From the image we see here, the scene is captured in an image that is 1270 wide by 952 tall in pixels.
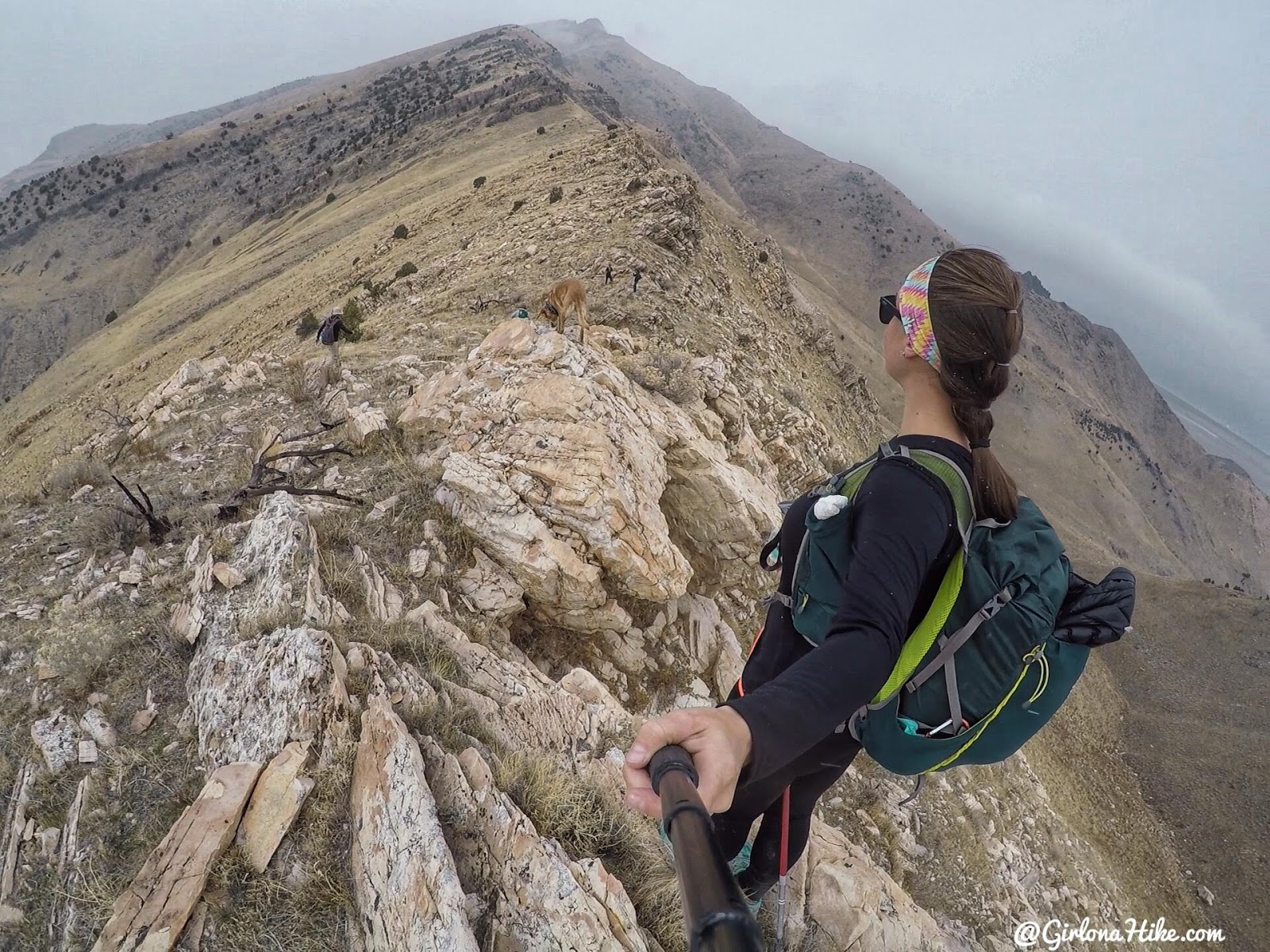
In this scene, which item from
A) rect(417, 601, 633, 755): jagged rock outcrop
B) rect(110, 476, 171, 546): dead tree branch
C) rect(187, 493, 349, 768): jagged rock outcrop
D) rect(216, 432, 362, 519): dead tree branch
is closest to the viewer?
rect(187, 493, 349, 768): jagged rock outcrop

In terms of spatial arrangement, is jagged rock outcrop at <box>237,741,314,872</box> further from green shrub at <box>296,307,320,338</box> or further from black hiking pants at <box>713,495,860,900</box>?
green shrub at <box>296,307,320,338</box>

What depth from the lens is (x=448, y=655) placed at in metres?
4.09

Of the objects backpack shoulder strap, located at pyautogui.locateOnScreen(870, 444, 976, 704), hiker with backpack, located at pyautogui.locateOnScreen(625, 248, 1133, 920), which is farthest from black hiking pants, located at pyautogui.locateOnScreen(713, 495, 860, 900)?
backpack shoulder strap, located at pyautogui.locateOnScreen(870, 444, 976, 704)

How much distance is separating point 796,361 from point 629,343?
36.7 feet

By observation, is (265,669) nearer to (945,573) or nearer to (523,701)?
(523,701)

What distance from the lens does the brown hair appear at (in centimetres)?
189

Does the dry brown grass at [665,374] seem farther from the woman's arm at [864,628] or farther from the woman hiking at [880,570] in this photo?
the woman's arm at [864,628]

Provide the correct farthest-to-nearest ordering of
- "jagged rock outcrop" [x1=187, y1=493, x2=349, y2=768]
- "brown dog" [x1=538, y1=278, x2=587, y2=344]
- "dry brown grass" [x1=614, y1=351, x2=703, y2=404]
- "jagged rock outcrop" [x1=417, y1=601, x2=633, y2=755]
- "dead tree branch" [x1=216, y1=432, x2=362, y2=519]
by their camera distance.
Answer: "brown dog" [x1=538, y1=278, x2=587, y2=344], "dry brown grass" [x1=614, y1=351, x2=703, y2=404], "dead tree branch" [x1=216, y1=432, x2=362, y2=519], "jagged rock outcrop" [x1=417, y1=601, x2=633, y2=755], "jagged rock outcrop" [x1=187, y1=493, x2=349, y2=768]

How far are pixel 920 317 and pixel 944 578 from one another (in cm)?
91

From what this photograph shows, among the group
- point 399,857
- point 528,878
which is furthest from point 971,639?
point 399,857

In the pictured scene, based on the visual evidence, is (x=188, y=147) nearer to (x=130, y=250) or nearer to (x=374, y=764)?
(x=130, y=250)

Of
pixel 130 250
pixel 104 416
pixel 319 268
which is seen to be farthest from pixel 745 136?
pixel 104 416

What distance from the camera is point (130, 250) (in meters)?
56.4

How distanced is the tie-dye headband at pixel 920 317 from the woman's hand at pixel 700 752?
1.45 meters
